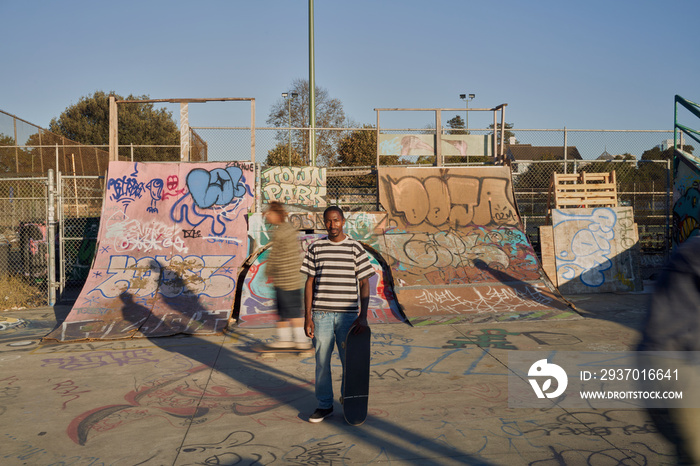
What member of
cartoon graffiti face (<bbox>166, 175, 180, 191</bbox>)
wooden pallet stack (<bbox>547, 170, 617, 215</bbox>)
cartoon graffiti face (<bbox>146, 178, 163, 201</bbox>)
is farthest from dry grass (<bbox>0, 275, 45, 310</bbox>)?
wooden pallet stack (<bbox>547, 170, 617, 215</bbox>)

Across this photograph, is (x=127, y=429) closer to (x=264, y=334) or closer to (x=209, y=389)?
(x=209, y=389)

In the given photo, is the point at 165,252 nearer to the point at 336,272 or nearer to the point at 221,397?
the point at 221,397

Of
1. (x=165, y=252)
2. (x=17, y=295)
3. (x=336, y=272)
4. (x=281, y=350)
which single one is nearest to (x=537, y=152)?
(x=165, y=252)

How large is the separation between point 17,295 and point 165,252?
3.47 meters

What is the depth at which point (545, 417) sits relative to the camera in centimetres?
455

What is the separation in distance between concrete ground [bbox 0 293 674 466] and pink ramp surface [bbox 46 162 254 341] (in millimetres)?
879

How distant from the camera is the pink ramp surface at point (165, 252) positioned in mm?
8484

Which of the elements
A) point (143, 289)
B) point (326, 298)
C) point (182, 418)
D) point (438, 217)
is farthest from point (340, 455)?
point (438, 217)

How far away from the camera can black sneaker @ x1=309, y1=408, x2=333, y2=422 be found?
14.7ft

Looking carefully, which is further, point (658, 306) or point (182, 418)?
point (182, 418)

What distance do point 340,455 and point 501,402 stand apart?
6.25 feet

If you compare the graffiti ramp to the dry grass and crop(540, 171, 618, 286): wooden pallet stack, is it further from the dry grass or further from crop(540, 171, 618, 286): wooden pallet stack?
the dry grass

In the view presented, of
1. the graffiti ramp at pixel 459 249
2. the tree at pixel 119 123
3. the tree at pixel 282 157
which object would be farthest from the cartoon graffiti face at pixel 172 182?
the tree at pixel 119 123

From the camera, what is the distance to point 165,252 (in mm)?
10055
